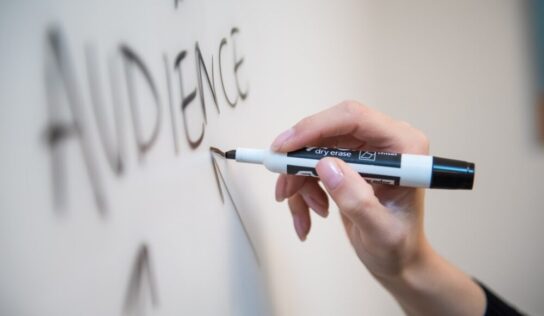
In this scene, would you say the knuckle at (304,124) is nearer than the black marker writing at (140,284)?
No

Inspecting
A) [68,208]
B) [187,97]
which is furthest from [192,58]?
[68,208]

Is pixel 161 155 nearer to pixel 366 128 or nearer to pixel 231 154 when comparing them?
pixel 231 154

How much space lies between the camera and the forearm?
0.36m

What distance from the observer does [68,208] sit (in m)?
0.15

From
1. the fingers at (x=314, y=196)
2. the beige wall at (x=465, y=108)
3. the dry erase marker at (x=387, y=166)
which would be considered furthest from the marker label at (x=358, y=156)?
the beige wall at (x=465, y=108)

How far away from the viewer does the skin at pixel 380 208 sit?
0.26 m

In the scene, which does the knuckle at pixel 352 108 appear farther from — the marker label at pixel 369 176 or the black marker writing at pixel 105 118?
the black marker writing at pixel 105 118

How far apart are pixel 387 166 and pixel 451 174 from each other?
0.16ft

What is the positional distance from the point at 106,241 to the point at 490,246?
988mm

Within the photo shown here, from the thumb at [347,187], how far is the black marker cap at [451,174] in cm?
5

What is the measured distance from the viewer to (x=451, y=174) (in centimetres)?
25

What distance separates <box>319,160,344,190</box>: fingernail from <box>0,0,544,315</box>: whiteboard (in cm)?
8

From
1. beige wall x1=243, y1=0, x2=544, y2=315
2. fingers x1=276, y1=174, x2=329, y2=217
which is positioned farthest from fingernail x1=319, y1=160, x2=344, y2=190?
beige wall x1=243, y1=0, x2=544, y2=315

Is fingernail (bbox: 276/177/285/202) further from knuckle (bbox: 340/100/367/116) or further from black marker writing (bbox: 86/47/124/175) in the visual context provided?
black marker writing (bbox: 86/47/124/175)
